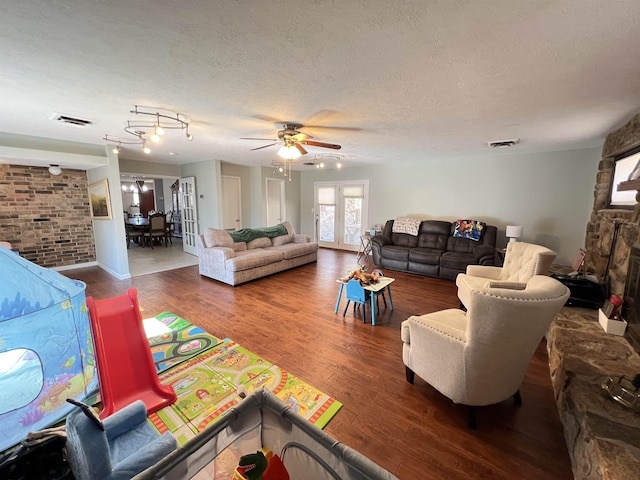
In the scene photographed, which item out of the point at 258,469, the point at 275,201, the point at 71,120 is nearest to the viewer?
the point at 258,469

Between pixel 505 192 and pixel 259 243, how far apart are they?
5.05 meters

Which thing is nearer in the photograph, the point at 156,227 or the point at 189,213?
the point at 189,213

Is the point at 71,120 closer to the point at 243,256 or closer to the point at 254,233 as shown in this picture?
the point at 243,256

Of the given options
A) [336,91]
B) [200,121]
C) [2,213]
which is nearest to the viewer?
[336,91]

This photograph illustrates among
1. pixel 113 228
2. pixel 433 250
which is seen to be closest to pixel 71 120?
pixel 113 228

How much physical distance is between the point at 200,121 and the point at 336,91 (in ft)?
5.82

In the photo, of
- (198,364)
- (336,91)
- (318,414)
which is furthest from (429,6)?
(198,364)

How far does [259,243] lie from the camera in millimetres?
5348

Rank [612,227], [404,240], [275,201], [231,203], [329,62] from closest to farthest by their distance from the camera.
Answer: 1. [329,62]
2. [612,227]
3. [404,240]
4. [231,203]
5. [275,201]

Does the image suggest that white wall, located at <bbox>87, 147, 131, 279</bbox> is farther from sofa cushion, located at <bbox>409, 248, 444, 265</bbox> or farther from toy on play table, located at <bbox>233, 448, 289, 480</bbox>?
sofa cushion, located at <bbox>409, 248, 444, 265</bbox>

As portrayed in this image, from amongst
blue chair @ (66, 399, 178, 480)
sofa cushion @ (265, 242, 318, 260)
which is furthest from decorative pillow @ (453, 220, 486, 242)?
blue chair @ (66, 399, 178, 480)

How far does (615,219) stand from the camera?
278 cm

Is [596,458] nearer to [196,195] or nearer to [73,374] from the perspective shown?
[73,374]

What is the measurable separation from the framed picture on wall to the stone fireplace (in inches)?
279
